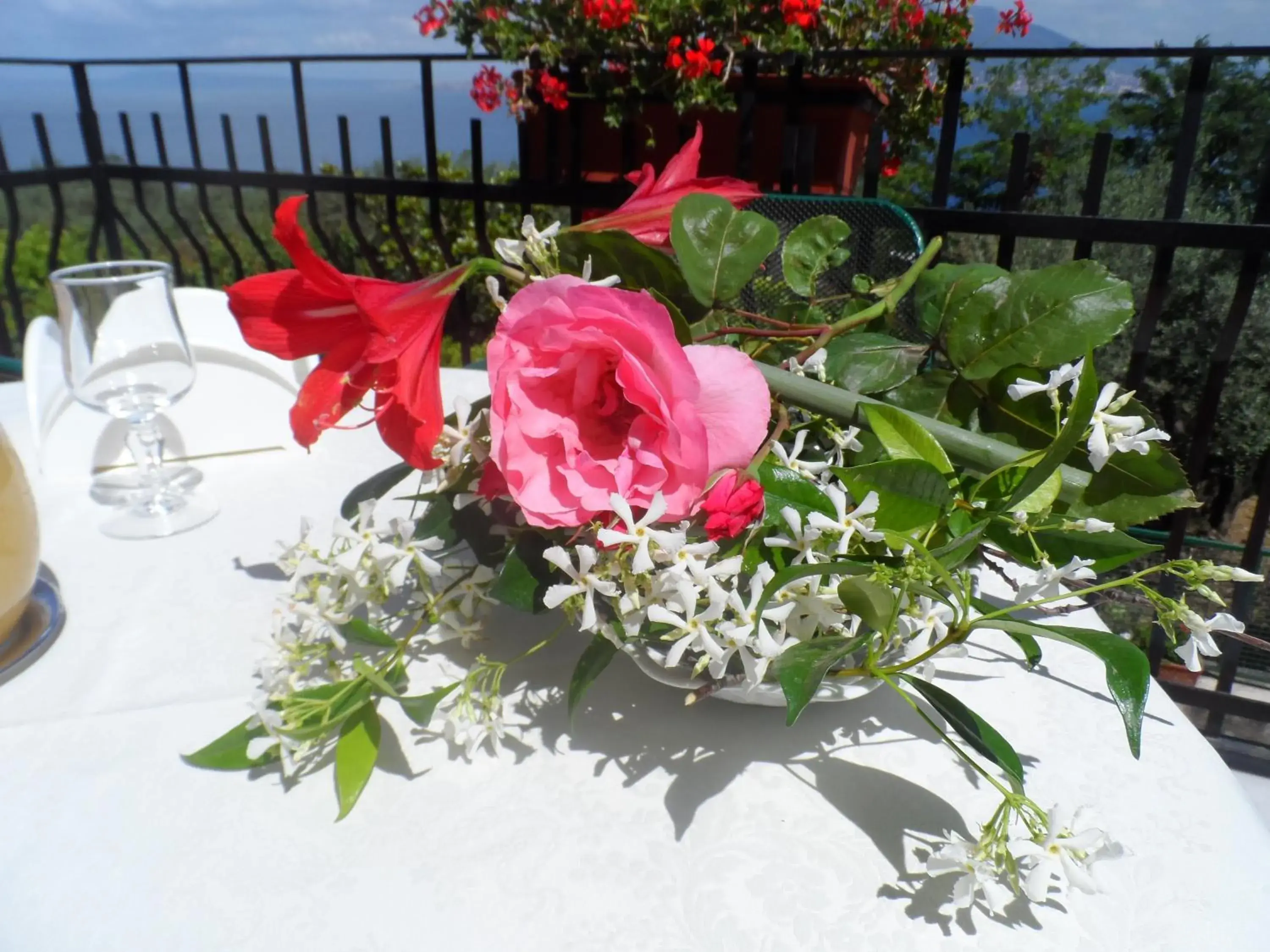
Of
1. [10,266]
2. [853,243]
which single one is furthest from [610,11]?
[10,266]

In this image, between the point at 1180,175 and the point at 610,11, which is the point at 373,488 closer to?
the point at 1180,175

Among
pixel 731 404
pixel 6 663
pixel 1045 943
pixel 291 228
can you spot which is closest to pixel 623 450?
pixel 731 404

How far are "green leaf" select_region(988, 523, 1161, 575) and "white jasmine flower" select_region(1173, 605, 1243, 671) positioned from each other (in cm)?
4

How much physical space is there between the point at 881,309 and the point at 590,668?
12.9 inches

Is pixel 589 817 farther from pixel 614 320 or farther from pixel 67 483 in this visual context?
pixel 67 483

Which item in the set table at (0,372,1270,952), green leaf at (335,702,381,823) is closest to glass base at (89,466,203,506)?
table at (0,372,1270,952)

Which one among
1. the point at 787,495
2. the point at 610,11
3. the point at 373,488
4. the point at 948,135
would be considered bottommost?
the point at 373,488

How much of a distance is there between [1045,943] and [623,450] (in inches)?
13.2

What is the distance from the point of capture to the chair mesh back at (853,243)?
93 centimetres

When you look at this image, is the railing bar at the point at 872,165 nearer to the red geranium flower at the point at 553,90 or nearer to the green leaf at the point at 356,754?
the red geranium flower at the point at 553,90

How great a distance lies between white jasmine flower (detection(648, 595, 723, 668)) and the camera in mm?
445

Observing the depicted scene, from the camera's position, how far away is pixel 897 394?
0.62 metres

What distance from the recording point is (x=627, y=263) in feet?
1.87

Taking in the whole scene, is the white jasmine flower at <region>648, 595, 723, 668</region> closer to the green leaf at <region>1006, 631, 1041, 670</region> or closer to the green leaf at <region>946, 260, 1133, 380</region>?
the green leaf at <region>1006, 631, 1041, 670</region>
